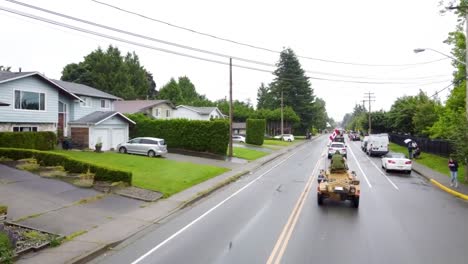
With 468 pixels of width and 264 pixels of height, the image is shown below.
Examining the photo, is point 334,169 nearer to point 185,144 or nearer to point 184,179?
point 184,179

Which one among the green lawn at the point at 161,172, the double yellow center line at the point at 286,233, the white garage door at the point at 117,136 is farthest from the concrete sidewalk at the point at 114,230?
the white garage door at the point at 117,136

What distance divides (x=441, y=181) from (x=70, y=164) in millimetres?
19924

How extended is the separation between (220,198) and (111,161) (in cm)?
1160

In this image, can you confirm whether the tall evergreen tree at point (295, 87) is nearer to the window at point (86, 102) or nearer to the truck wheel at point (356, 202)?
the window at point (86, 102)

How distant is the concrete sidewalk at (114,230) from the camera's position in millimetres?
9736

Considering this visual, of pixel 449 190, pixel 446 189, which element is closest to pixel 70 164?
pixel 449 190

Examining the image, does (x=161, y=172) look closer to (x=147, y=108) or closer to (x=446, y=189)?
(x=446, y=189)

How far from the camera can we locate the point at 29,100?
30.8 metres

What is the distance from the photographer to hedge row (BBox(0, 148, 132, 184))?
18828 mm

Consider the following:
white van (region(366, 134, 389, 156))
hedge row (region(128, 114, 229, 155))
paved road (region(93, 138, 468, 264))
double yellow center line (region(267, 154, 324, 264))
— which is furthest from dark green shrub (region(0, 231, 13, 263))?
white van (region(366, 134, 389, 156))

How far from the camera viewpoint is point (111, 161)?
2741 cm

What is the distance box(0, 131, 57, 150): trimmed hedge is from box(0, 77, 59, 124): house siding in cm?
227

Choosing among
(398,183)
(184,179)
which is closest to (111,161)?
(184,179)

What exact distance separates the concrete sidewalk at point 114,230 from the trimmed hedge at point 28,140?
12894mm
